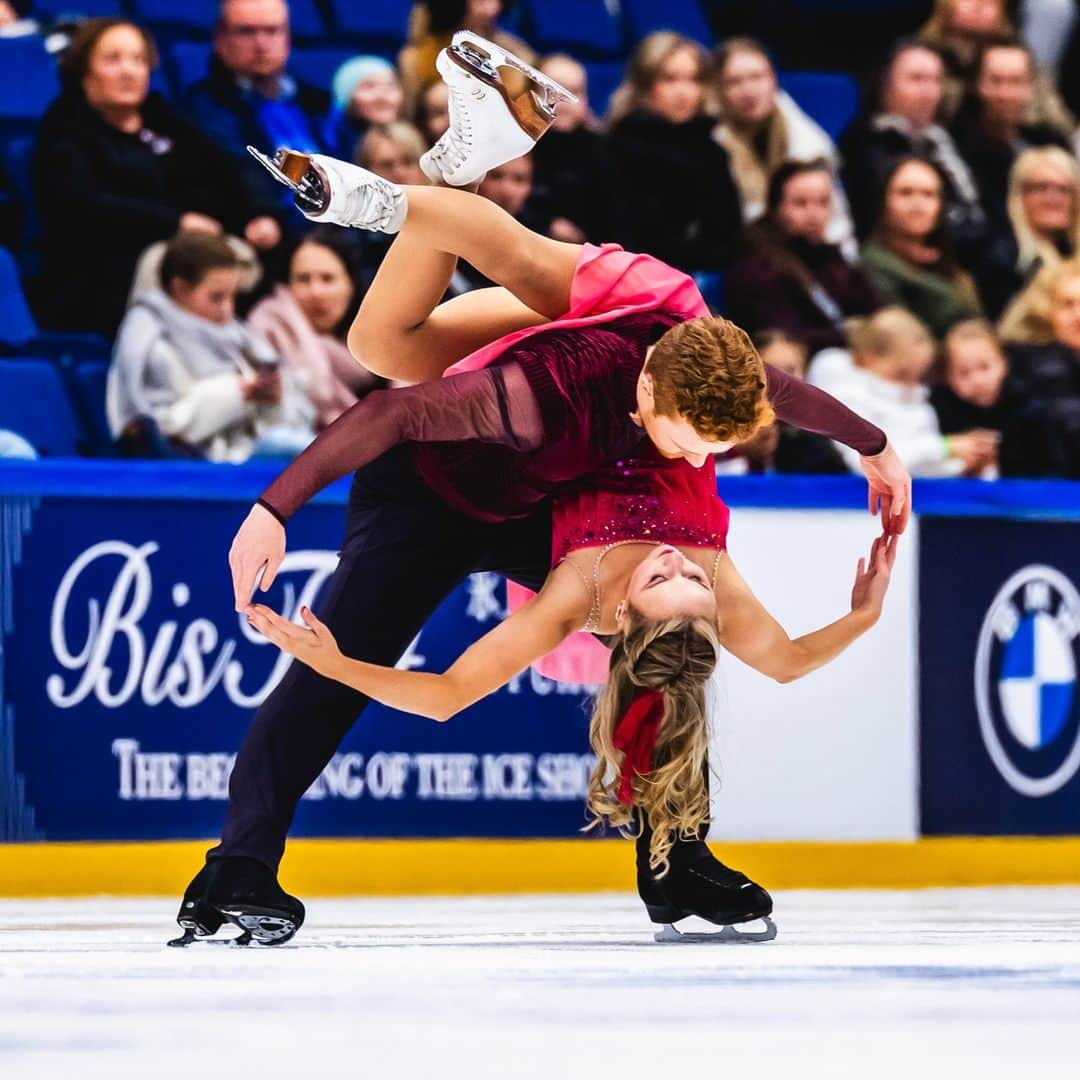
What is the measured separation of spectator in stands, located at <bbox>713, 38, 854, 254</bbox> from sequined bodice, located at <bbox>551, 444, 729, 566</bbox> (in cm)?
309

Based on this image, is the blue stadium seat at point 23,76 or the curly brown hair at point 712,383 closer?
the curly brown hair at point 712,383

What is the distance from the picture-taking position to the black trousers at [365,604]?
11.3 feet

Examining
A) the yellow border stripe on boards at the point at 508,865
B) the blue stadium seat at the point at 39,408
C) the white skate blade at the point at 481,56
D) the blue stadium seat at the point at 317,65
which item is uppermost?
the blue stadium seat at the point at 317,65

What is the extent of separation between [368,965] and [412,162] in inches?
124

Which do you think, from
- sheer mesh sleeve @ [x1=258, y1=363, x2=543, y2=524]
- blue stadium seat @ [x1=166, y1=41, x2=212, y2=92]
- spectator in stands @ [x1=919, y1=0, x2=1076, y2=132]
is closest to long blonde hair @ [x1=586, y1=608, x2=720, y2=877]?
sheer mesh sleeve @ [x1=258, y1=363, x2=543, y2=524]

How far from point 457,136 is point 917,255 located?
10.8ft

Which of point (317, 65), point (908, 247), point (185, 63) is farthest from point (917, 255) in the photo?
point (185, 63)

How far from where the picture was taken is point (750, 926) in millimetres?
3932

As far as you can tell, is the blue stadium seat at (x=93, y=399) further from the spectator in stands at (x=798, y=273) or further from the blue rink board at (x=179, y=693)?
the spectator in stands at (x=798, y=273)

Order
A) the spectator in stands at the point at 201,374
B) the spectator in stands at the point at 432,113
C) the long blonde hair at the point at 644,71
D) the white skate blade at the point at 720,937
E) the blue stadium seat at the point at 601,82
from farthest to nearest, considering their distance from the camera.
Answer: the blue stadium seat at the point at 601,82 → the long blonde hair at the point at 644,71 → the spectator in stands at the point at 432,113 → the spectator in stands at the point at 201,374 → the white skate blade at the point at 720,937

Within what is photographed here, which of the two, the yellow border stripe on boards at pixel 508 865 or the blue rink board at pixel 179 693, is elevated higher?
the blue rink board at pixel 179 693

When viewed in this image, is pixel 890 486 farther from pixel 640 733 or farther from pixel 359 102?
pixel 359 102

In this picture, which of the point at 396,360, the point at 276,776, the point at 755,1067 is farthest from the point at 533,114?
the point at 755,1067

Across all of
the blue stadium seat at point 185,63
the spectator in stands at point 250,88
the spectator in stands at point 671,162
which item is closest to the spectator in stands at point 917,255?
the spectator in stands at point 671,162
